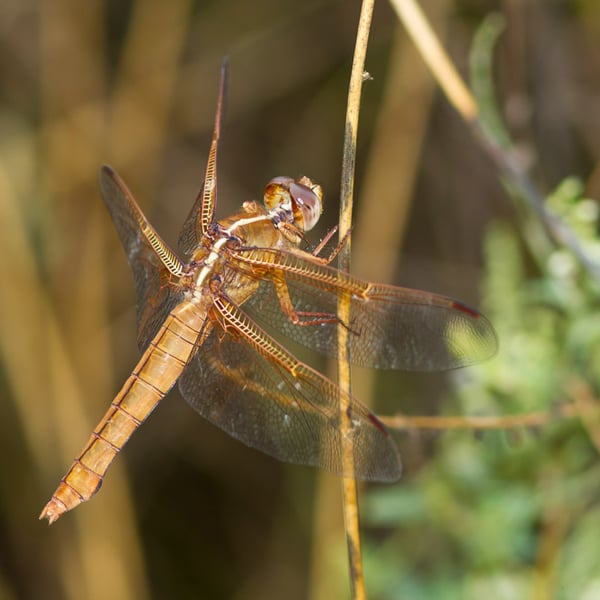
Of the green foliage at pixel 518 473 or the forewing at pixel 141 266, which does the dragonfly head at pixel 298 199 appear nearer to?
the forewing at pixel 141 266

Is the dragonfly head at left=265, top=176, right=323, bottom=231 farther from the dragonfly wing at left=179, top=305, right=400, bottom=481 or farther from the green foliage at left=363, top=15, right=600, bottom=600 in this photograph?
the green foliage at left=363, top=15, right=600, bottom=600

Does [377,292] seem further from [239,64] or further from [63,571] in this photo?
[239,64]

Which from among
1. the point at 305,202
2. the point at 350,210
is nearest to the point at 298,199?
the point at 305,202

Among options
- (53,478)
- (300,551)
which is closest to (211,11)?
(53,478)

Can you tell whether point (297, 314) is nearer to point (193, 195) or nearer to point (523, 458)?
point (523, 458)

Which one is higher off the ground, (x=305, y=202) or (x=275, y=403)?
(x=305, y=202)

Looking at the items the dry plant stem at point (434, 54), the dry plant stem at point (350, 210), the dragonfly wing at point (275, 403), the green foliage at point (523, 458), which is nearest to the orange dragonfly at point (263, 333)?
the dragonfly wing at point (275, 403)

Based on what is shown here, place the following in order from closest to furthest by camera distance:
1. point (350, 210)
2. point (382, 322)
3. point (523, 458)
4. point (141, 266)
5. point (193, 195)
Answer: point (350, 210), point (382, 322), point (141, 266), point (523, 458), point (193, 195)
